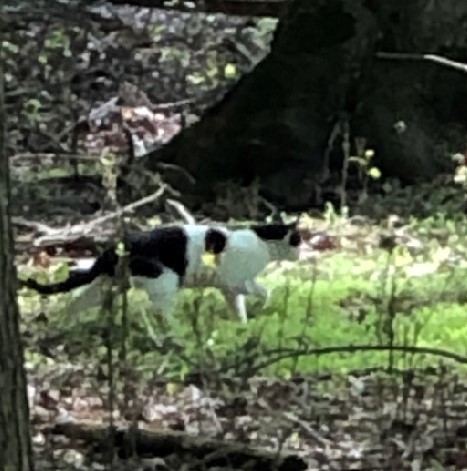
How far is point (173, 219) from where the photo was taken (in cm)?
956

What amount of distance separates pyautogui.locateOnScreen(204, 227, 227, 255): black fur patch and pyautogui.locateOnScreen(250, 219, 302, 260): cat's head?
316 millimetres

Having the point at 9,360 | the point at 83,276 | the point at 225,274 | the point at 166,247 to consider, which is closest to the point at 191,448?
the point at 83,276

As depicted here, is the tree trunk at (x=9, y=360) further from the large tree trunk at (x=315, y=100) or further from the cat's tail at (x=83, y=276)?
the large tree trunk at (x=315, y=100)

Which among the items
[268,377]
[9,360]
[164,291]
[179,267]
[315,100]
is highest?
[9,360]

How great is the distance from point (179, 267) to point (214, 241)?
0.32 m

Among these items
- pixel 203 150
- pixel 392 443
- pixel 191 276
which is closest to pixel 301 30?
pixel 203 150

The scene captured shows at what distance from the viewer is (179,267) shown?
294 inches

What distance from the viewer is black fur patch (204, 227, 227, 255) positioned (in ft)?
25.1

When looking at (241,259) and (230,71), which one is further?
(230,71)

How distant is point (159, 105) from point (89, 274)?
5.86 m

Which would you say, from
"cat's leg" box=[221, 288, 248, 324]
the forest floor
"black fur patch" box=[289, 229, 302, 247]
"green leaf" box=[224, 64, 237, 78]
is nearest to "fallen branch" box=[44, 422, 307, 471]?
the forest floor

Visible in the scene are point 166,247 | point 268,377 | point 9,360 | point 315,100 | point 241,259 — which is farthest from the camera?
point 315,100

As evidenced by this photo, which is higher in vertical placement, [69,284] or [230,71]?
[230,71]

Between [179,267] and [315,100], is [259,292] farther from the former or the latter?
[315,100]
